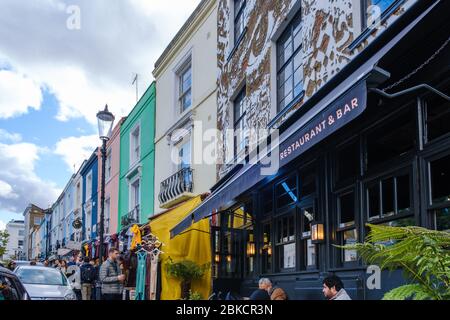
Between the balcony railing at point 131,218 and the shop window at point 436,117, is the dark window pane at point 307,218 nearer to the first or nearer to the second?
the shop window at point 436,117

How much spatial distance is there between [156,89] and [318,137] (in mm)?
15479

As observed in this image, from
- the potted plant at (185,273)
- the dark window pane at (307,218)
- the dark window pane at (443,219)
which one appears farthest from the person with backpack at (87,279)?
the dark window pane at (443,219)

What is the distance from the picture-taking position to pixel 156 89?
2059 cm

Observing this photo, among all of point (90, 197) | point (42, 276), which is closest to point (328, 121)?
point (42, 276)

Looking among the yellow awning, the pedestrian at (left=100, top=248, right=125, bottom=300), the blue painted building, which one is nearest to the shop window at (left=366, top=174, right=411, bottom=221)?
the pedestrian at (left=100, top=248, right=125, bottom=300)

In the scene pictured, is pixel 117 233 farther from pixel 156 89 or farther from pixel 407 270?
pixel 407 270

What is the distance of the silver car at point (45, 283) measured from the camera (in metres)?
12.0

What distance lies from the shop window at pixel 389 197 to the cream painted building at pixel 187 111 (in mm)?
8068

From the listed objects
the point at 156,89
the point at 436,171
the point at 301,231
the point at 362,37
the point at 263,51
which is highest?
the point at 156,89

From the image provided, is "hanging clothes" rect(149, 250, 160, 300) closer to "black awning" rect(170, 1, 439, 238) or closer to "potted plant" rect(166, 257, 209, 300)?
"potted plant" rect(166, 257, 209, 300)

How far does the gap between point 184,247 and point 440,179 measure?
8.76 m

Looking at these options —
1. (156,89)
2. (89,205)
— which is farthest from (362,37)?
(89,205)

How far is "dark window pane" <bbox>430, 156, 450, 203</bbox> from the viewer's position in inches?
216

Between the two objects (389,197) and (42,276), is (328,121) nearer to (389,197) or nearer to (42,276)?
(389,197)
